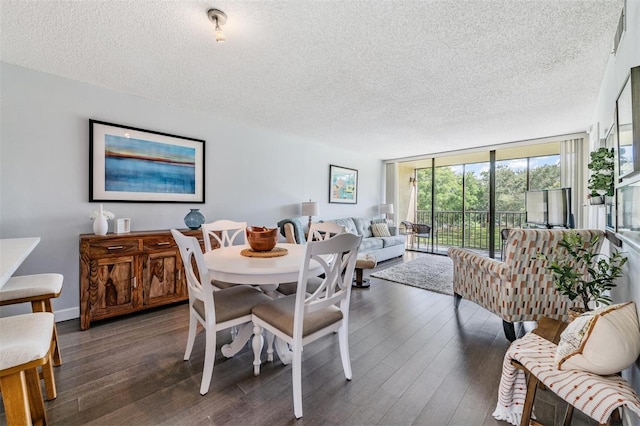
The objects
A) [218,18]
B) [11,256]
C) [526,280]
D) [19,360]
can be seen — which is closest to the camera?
[19,360]

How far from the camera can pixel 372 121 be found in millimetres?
3877

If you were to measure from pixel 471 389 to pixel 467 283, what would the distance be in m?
1.20

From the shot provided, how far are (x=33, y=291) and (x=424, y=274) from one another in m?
4.45

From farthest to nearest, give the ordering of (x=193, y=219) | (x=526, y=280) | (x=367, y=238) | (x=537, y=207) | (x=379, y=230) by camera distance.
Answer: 1. (x=379, y=230)
2. (x=367, y=238)
3. (x=537, y=207)
4. (x=193, y=219)
5. (x=526, y=280)

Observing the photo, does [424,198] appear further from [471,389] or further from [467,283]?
[471,389]

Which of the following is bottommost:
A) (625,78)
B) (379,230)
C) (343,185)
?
(379,230)

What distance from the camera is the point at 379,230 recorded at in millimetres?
5828

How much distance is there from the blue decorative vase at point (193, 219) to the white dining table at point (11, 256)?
1.37 meters

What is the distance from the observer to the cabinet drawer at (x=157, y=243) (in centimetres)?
271

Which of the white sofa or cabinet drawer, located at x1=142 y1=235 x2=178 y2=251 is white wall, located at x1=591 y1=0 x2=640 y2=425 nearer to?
the white sofa

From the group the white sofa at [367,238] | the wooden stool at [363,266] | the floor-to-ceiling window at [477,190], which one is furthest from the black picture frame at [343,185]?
the wooden stool at [363,266]

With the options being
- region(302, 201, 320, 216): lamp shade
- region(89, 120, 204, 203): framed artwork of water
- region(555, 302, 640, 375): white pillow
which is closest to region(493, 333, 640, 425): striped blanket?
region(555, 302, 640, 375): white pillow

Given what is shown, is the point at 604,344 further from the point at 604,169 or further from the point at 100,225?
the point at 100,225

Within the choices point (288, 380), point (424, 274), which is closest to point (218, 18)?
point (288, 380)
